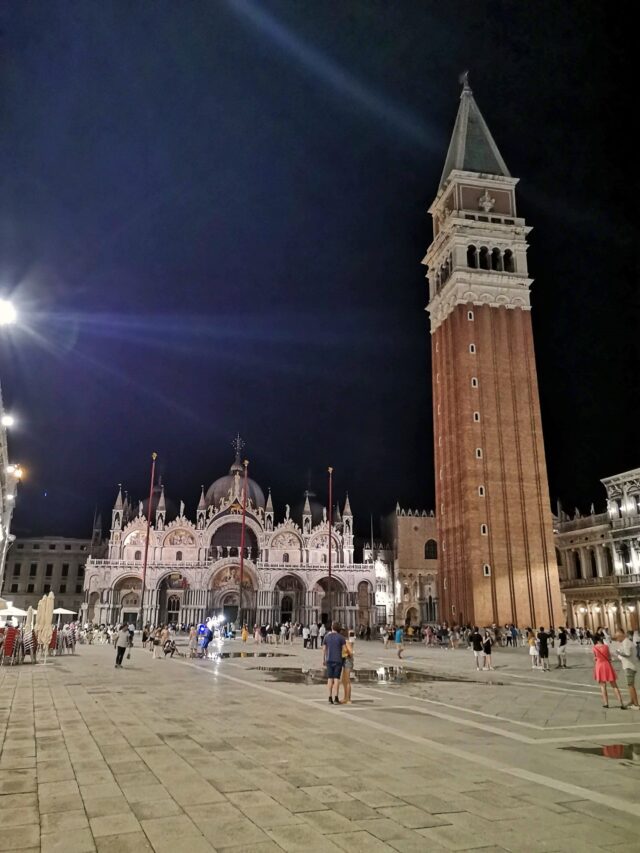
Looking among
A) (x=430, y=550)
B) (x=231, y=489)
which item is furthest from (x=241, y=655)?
(x=430, y=550)

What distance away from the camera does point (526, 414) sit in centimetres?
5372

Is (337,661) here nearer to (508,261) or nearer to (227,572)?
(508,261)

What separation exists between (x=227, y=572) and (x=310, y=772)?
213 ft

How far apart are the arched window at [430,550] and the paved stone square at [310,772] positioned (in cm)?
6054

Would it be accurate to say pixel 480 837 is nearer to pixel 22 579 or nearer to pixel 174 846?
pixel 174 846

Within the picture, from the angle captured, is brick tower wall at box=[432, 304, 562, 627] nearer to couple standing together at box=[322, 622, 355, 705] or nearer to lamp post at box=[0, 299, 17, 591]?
lamp post at box=[0, 299, 17, 591]

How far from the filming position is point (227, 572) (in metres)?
70.4

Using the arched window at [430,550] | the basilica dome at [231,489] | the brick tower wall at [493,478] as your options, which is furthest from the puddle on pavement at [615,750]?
the basilica dome at [231,489]

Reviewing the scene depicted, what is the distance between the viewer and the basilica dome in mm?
75938

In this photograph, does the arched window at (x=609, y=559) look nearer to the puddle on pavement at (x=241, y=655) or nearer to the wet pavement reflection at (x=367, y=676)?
the puddle on pavement at (x=241, y=655)

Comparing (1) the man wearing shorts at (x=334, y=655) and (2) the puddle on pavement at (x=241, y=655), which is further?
(2) the puddle on pavement at (x=241, y=655)

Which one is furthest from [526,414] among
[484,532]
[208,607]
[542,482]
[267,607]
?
[208,607]

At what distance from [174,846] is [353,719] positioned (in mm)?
6866

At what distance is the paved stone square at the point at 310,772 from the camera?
523 centimetres
